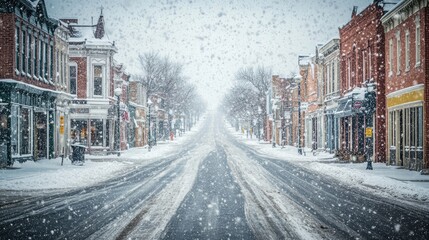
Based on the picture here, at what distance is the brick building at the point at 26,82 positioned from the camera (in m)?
25.4

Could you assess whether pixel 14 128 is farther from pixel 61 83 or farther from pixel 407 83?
pixel 407 83

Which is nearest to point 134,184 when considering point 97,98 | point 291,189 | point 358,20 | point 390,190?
point 291,189

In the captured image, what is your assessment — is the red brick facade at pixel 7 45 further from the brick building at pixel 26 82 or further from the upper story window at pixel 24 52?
the upper story window at pixel 24 52

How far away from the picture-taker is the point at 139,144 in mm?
59969

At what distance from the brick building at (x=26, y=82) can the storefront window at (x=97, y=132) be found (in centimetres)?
887

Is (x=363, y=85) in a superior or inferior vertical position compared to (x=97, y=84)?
inferior

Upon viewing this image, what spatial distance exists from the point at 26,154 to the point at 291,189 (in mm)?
17752

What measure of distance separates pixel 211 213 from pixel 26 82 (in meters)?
19.8

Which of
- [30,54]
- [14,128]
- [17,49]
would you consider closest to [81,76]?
[30,54]

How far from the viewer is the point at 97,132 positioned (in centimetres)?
4247

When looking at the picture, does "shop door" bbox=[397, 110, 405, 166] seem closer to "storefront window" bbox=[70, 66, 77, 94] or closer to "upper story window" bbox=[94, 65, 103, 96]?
"upper story window" bbox=[94, 65, 103, 96]

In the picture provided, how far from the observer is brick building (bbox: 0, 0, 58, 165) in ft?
83.3

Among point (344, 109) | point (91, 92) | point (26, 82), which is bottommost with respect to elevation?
point (344, 109)

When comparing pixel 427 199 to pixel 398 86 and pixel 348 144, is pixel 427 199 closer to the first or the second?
pixel 398 86
